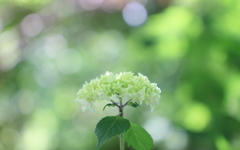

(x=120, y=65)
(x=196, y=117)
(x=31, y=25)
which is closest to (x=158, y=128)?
(x=196, y=117)

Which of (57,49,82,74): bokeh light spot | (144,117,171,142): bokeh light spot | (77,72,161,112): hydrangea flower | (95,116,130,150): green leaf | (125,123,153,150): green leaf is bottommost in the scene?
(144,117,171,142): bokeh light spot

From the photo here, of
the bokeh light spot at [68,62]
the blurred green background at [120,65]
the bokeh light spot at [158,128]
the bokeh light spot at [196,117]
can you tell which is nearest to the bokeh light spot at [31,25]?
the blurred green background at [120,65]

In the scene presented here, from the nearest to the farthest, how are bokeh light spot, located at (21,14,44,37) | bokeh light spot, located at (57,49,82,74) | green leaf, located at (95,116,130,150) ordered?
1. green leaf, located at (95,116,130,150)
2. bokeh light spot, located at (21,14,44,37)
3. bokeh light spot, located at (57,49,82,74)

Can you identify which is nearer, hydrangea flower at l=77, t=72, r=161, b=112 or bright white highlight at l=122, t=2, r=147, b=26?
hydrangea flower at l=77, t=72, r=161, b=112

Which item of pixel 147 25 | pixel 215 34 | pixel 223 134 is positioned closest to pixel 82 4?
pixel 147 25

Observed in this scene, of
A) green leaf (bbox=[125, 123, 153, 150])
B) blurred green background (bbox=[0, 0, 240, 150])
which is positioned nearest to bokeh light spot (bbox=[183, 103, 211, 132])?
blurred green background (bbox=[0, 0, 240, 150])

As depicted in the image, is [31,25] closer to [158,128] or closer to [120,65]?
[120,65]

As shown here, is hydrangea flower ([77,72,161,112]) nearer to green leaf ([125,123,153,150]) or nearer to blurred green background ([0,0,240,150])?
green leaf ([125,123,153,150])

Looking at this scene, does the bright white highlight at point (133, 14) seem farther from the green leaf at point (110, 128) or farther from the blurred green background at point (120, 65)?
the green leaf at point (110, 128)
